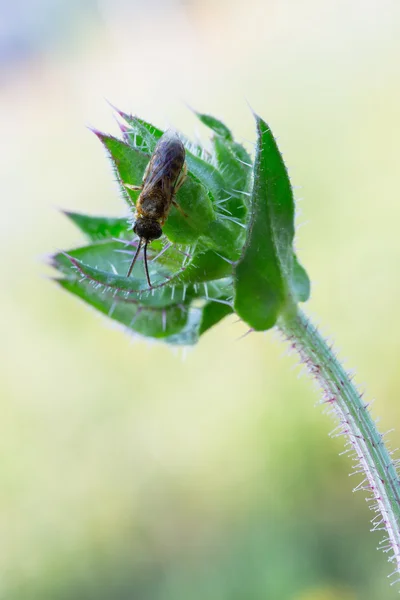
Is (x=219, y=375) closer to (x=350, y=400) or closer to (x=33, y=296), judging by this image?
(x=33, y=296)

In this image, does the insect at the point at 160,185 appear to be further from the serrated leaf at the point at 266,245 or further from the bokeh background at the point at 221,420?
the bokeh background at the point at 221,420

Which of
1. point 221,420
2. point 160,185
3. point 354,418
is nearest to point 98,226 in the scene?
point 160,185

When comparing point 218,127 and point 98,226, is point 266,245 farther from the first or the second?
point 98,226

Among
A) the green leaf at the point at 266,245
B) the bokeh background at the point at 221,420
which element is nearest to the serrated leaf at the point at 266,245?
the green leaf at the point at 266,245

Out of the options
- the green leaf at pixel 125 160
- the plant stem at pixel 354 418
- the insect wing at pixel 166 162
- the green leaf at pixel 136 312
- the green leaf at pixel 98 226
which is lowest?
the plant stem at pixel 354 418

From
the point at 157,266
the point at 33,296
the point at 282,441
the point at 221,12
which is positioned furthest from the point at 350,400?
the point at 221,12

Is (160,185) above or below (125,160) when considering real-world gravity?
below

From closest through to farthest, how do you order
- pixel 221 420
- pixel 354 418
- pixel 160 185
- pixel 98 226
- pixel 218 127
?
pixel 160 185 < pixel 354 418 < pixel 218 127 < pixel 98 226 < pixel 221 420
